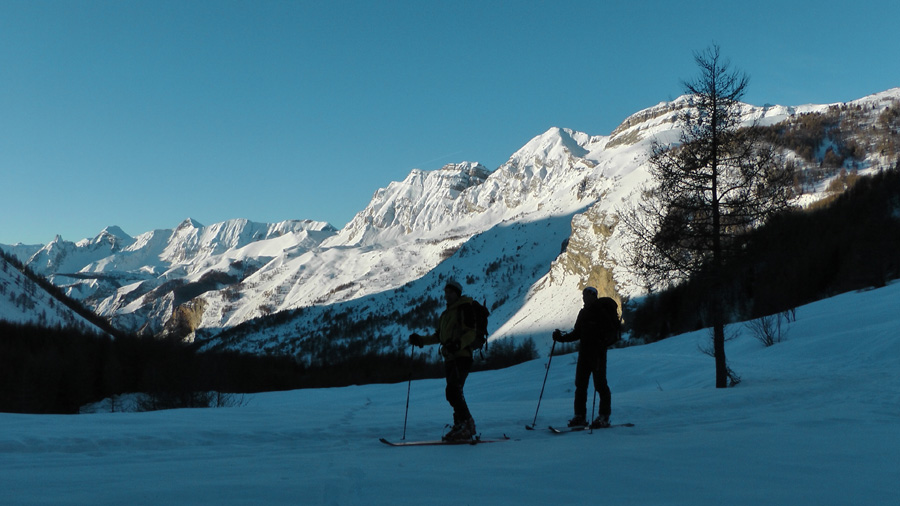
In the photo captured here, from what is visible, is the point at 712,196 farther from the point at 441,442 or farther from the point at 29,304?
the point at 29,304

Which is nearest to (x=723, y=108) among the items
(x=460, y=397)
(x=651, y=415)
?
(x=651, y=415)

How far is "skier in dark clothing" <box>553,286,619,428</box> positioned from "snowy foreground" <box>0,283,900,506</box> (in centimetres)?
62

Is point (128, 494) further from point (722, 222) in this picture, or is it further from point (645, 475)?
point (722, 222)

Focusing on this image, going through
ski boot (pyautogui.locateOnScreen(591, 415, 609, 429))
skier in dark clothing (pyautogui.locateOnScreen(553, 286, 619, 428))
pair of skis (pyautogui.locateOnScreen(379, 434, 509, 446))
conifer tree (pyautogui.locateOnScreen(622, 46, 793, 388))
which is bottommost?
ski boot (pyautogui.locateOnScreen(591, 415, 609, 429))

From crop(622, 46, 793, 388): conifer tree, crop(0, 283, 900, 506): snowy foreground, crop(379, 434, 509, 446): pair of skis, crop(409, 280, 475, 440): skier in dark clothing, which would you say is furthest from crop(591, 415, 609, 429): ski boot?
crop(622, 46, 793, 388): conifer tree

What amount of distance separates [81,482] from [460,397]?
16.3 feet

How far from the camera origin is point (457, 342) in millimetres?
8555

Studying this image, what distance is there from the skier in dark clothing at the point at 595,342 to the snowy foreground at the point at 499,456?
624mm

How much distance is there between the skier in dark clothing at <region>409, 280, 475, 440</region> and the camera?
8.57m

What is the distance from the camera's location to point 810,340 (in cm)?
2484

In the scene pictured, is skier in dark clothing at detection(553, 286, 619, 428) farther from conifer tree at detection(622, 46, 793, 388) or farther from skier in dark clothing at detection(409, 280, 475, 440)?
conifer tree at detection(622, 46, 793, 388)

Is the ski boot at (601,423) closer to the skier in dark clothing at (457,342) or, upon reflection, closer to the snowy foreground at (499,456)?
the snowy foreground at (499,456)

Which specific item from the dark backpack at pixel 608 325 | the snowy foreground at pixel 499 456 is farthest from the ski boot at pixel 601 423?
the dark backpack at pixel 608 325

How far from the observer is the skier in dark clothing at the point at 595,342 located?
1012 centimetres
